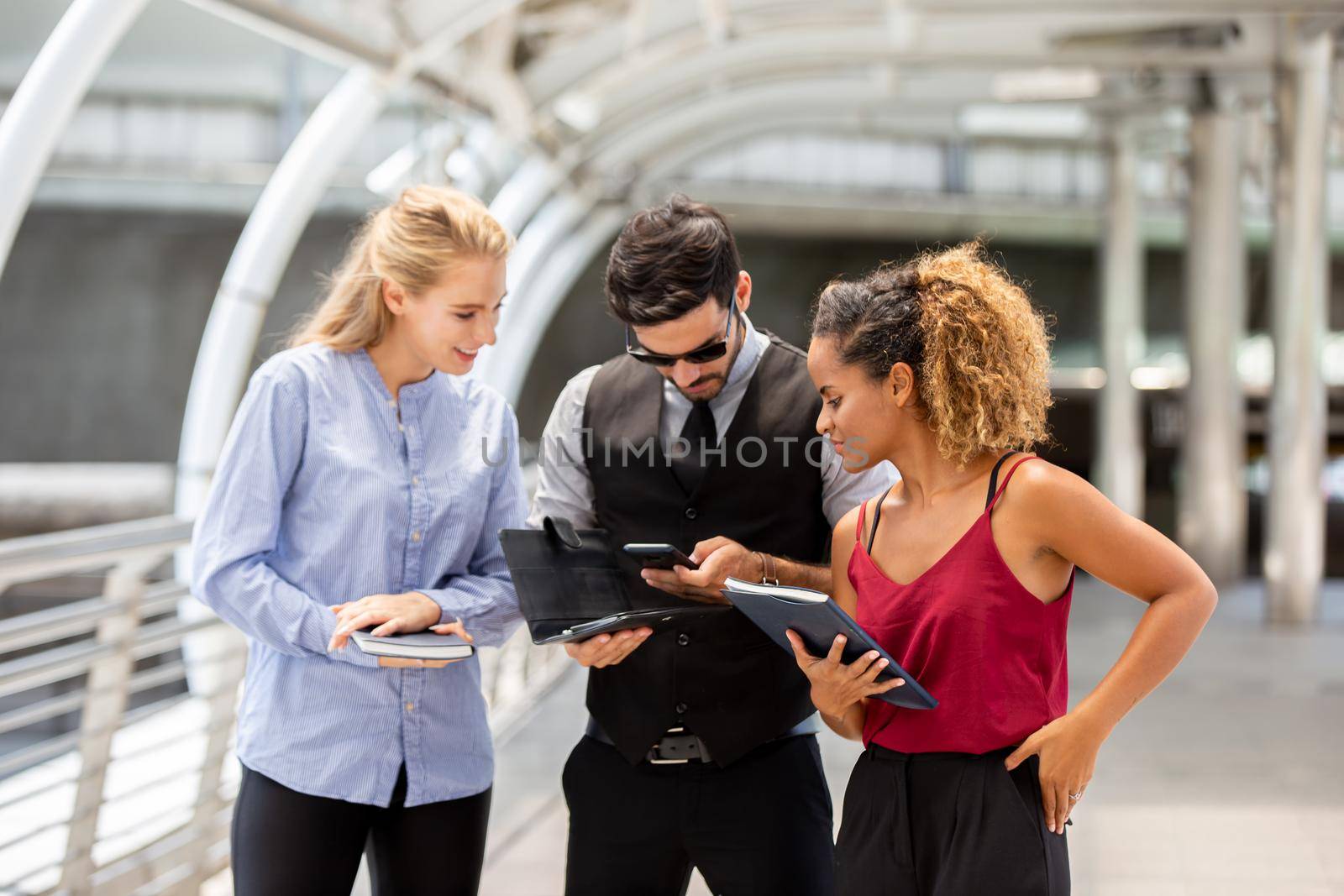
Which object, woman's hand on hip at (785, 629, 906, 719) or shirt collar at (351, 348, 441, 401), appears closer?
woman's hand on hip at (785, 629, 906, 719)

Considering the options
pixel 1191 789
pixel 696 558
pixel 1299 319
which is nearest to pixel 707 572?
pixel 696 558

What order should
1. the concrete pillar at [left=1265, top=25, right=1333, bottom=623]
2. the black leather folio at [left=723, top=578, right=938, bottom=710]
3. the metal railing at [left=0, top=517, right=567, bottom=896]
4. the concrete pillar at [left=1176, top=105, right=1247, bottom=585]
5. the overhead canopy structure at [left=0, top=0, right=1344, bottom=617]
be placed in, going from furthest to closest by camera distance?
the concrete pillar at [left=1176, top=105, right=1247, bottom=585]
the concrete pillar at [left=1265, top=25, right=1333, bottom=623]
the overhead canopy structure at [left=0, top=0, right=1344, bottom=617]
the metal railing at [left=0, top=517, right=567, bottom=896]
the black leather folio at [left=723, top=578, right=938, bottom=710]

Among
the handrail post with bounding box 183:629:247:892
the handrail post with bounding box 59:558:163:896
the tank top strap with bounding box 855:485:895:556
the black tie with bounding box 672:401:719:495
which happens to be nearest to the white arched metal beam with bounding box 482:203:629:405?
the handrail post with bounding box 183:629:247:892

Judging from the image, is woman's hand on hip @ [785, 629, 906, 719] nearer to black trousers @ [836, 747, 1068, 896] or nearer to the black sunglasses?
black trousers @ [836, 747, 1068, 896]

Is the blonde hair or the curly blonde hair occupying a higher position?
the blonde hair

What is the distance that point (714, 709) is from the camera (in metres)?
2.00

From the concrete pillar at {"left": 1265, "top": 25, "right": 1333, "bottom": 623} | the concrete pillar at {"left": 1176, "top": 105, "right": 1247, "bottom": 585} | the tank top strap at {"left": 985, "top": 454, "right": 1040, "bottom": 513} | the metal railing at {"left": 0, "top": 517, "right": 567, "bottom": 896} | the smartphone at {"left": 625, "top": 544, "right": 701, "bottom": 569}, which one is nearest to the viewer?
the tank top strap at {"left": 985, "top": 454, "right": 1040, "bottom": 513}

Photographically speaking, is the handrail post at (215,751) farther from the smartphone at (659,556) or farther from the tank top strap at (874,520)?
the tank top strap at (874,520)

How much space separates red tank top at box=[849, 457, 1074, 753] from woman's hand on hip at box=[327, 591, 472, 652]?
2.13 feet

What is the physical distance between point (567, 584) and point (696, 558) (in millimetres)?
206

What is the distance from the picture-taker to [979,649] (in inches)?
64.7

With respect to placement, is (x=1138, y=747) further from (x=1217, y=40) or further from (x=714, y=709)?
(x=1217, y=40)

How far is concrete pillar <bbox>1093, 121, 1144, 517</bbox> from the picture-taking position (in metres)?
12.7

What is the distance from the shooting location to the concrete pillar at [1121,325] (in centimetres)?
1270
